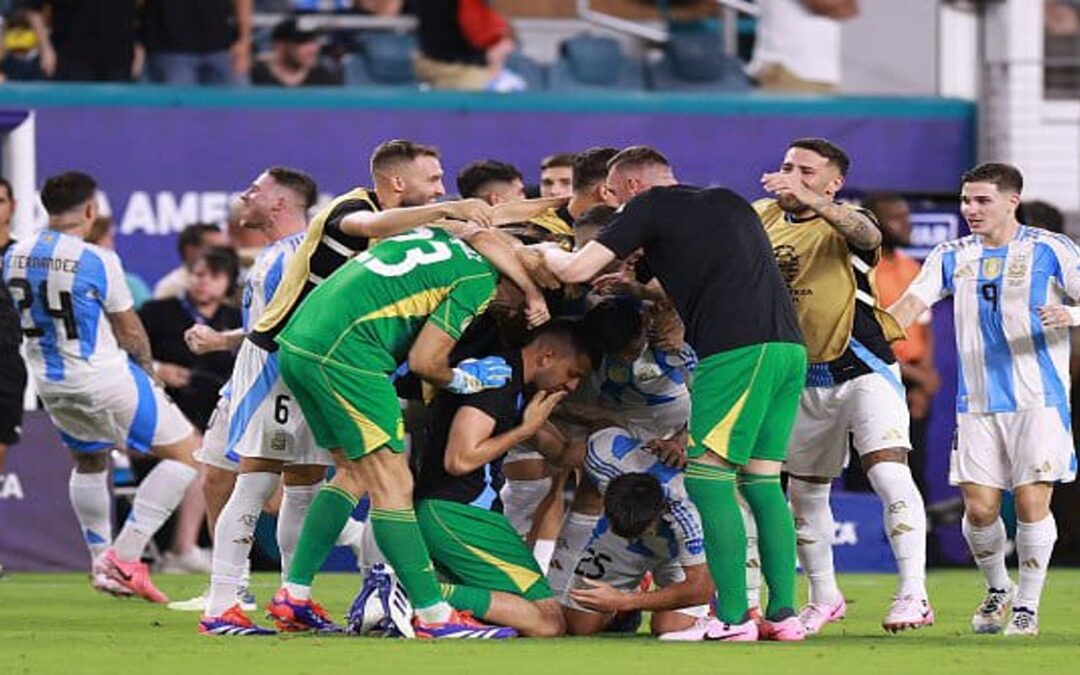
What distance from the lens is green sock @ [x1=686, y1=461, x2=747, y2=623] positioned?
1022cm

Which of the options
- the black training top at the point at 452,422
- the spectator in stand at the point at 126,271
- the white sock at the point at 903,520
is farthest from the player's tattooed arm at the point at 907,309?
the spectator in stand at the point at 126,271

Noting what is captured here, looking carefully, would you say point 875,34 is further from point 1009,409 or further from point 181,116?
point 1009,409

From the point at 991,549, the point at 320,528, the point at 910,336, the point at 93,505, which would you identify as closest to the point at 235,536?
the point at 320,528

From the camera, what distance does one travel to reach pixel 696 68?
19406 millimetres

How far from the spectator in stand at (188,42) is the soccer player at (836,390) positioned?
7.22m

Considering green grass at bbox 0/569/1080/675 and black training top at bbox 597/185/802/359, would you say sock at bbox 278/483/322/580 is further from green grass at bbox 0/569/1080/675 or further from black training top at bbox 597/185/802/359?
black training top at bbox 597/185/802/359

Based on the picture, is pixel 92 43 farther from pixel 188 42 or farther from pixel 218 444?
pixel 218 444

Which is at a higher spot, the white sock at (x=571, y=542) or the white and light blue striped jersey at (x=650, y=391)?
the white and light blue striped jersey at (x=650, y=391)

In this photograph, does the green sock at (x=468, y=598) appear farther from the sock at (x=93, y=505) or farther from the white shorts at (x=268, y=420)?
the sock at (x=93, y=505)

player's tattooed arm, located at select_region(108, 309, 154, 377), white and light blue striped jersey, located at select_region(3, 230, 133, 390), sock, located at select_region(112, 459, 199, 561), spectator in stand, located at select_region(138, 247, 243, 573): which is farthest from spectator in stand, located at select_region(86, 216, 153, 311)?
sock, located at select_region(112, 459, 199, 561)

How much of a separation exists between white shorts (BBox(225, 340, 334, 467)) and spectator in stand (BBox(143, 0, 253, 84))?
6.60 metres

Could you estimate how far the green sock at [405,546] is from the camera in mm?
10336

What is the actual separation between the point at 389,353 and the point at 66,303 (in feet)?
13.2

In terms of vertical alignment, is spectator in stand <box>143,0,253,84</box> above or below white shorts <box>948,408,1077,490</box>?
above
